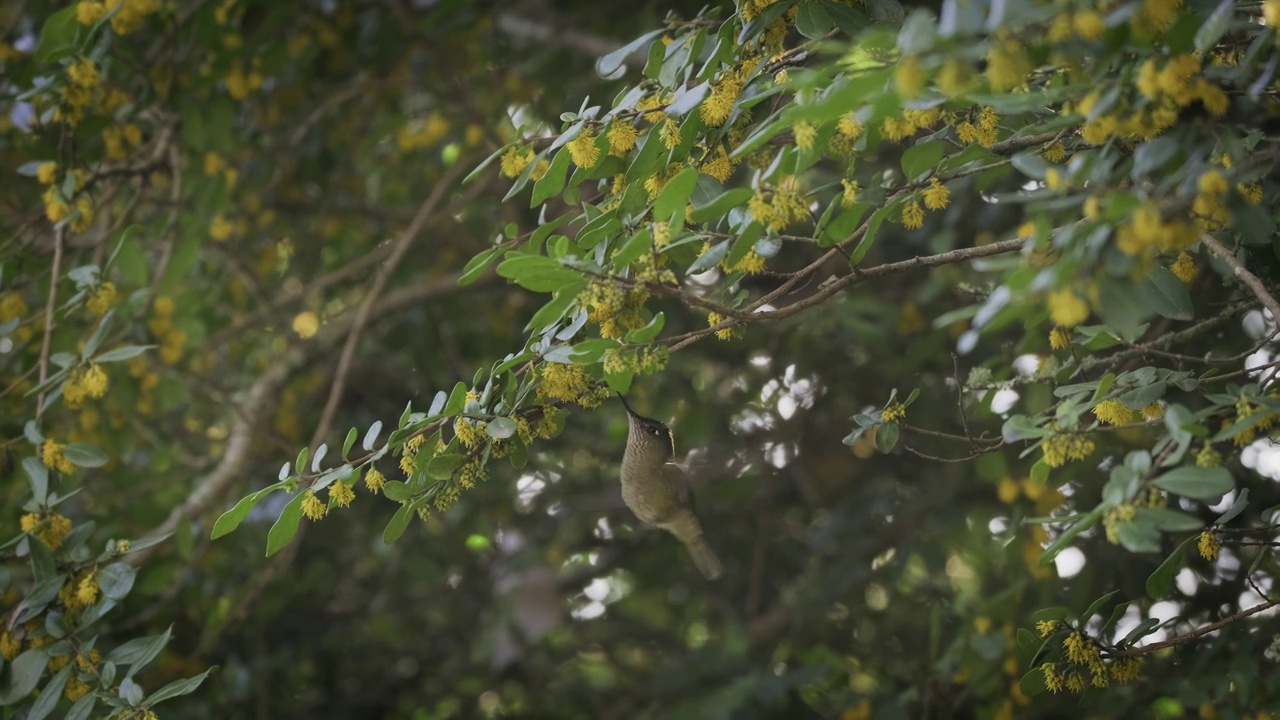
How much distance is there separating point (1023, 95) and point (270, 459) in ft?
7.77

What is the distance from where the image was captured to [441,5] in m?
2.48

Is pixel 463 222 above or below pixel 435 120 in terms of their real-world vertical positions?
below

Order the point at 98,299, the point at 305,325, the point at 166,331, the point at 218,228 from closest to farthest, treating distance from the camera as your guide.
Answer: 1. the point at 98,299
2. the point at 166,331
3. the point at 218,228
4. the point at 305,325

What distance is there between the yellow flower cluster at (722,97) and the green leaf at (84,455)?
1018 mm

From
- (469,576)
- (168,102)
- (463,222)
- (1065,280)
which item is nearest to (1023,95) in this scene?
(1065,280)

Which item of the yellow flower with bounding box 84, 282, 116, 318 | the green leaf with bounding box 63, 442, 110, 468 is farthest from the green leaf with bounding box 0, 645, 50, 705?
the yellow flower with bounding box 84, 282, 116, 318

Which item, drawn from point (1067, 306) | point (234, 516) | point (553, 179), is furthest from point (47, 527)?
point (1067, 306)

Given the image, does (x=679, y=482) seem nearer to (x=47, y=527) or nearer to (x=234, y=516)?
(x=234, y=516)

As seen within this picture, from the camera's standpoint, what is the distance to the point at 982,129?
3.62ft

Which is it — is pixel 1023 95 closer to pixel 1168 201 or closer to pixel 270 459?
pixel 1168 201

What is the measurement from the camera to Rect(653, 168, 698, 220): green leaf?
935mm

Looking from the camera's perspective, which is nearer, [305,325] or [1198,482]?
[1198,482]

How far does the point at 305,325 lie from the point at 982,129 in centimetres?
207

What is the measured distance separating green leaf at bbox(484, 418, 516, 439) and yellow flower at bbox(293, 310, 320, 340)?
1803mm
